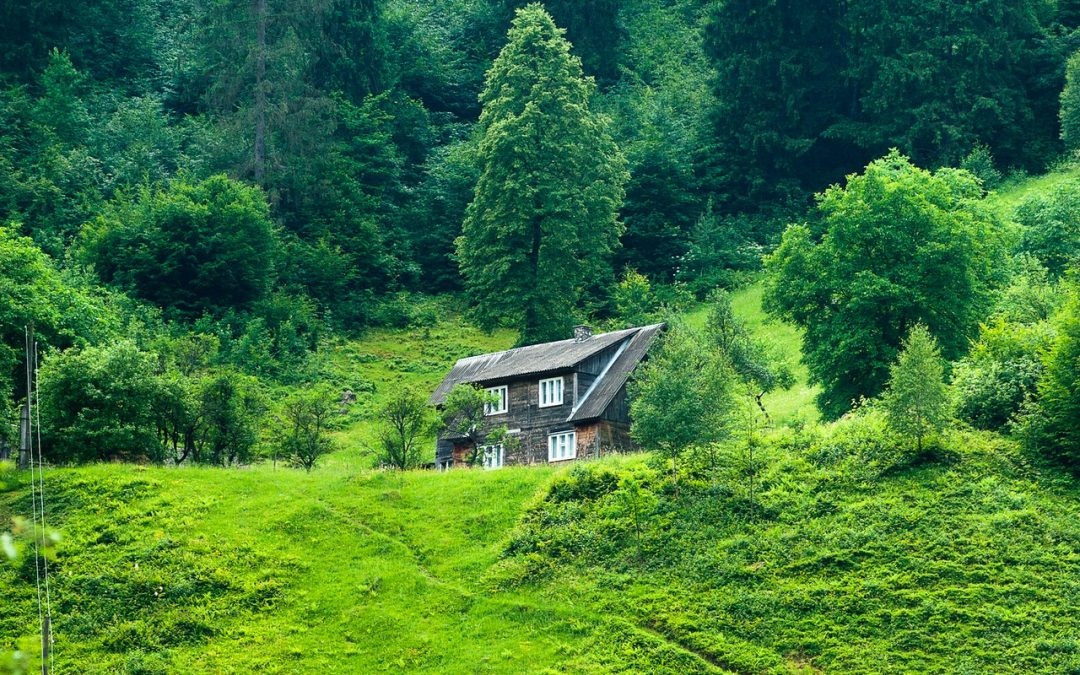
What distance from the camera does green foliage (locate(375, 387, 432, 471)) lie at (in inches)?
2227

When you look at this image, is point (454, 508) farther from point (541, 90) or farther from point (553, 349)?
point (541, 90)

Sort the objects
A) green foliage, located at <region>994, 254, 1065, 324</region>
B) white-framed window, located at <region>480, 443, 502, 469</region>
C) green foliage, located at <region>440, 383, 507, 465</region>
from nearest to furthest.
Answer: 1. green foliage, located at <region>994, 254, 1065, 324</region>
2. green foliage, located at <region>440, 383, 507, 465</region>
3. white-framed window, located at <region>480, 443, 502, 469</region>

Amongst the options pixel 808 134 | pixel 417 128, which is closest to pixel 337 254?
pixel 417 128

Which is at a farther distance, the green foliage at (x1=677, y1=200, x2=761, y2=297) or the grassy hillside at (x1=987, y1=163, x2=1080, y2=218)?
the green foliage at (x1=677, y1=200, x2=761, y2=297)

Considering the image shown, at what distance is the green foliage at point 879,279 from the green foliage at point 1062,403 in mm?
8032

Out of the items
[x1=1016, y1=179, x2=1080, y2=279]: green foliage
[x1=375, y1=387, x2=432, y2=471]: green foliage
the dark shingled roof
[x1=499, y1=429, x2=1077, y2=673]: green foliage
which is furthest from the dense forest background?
[x1=499, y1=429, x2=1077, y2=673]: green foliage

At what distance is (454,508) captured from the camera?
51.3 m

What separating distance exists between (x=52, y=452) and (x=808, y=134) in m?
54.4

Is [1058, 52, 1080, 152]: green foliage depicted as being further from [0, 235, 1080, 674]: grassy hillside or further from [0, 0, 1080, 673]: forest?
[0, 235, 1080, 674]: grassy hillside

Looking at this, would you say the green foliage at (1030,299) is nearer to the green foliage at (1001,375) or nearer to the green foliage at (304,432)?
the green foliage at (1001,375)

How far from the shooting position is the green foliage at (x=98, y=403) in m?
52.5

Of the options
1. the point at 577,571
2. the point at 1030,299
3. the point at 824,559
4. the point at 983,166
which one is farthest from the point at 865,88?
the point at 577,571

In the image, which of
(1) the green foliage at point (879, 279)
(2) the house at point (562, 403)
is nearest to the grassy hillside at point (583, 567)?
(1) the green foliage at point (879, 279)

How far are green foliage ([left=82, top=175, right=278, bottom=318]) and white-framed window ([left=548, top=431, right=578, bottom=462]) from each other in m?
25.6
